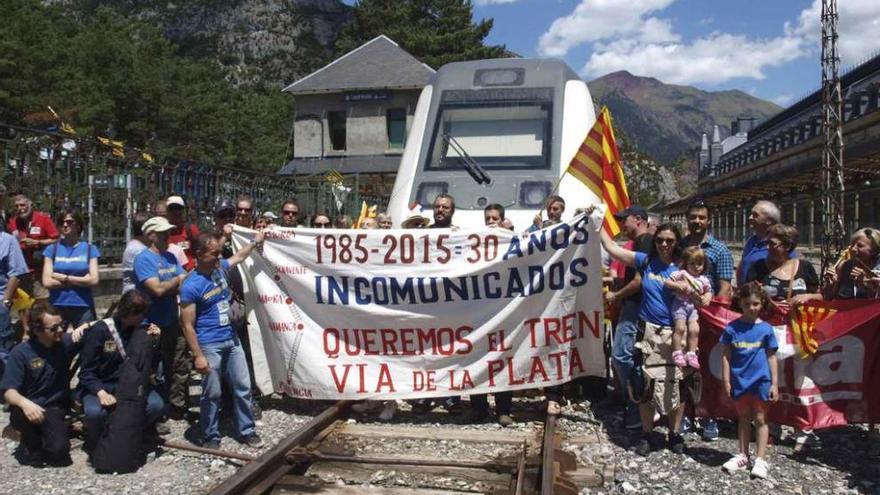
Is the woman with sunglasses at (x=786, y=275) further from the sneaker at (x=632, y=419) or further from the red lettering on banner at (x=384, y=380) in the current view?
the red lettering on banner at (x=384, y=380)

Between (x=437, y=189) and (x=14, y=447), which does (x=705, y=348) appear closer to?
(x=437, y=189)

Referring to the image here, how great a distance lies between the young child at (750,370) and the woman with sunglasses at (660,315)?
1.10ft

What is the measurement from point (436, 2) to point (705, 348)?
2069 inches

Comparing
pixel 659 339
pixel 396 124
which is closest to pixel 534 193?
pixel 659 339

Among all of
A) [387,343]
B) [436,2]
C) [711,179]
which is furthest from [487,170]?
[711,179]

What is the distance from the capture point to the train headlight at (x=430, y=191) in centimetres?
929

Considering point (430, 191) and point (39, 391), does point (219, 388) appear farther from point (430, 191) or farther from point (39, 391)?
point (430, 191)

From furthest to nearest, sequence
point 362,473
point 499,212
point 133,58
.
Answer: point 133,58 < point 499,212 < point 362,473

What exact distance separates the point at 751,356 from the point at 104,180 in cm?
810

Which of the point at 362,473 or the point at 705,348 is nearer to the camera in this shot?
the point at 362,473

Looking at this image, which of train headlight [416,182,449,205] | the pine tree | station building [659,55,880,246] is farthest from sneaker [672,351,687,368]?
the pine tree

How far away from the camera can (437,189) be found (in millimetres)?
9320

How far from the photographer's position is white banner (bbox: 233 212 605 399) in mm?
6738

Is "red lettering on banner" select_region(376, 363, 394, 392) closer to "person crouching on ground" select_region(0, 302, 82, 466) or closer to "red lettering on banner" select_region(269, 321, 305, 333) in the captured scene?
"red lettering on banner" select_region(269, 321, 305, 333)
